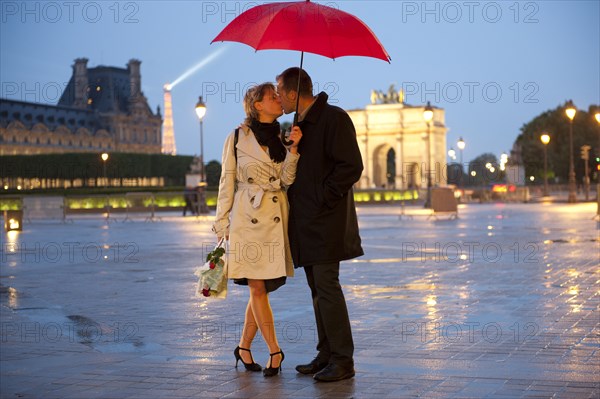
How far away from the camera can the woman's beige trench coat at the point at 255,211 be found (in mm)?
6309

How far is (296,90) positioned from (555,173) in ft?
331

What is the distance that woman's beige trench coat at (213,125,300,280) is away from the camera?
248 inches

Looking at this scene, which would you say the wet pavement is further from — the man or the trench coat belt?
the trench coat belt

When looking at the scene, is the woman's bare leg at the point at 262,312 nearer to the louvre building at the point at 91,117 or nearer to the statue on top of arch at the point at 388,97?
the statue on top of arch at the point at 388,97

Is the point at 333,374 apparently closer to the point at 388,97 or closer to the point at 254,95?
the point at 254,95


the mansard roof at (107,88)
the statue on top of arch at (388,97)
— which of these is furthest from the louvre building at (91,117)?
the statue on top of arch at (388,97)

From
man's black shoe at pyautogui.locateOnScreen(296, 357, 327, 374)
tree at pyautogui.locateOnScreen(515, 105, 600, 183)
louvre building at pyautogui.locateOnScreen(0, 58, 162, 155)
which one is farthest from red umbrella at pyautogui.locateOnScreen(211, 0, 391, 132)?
louvre building at pyautogui.locateOnScreen(0, 58, 162, 155)

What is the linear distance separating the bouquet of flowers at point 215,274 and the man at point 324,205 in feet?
1.53

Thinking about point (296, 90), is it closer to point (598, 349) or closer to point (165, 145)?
point (598, 349)

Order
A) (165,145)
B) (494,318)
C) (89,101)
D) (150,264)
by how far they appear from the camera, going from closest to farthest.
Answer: (494,318) < (150,264) < (89,101) < (165,145)

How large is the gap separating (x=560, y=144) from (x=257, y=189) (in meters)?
105

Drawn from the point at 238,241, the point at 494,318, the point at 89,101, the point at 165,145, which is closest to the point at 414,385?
the point at 238,241

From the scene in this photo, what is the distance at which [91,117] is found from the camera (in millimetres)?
152250

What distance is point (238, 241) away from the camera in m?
6.34
